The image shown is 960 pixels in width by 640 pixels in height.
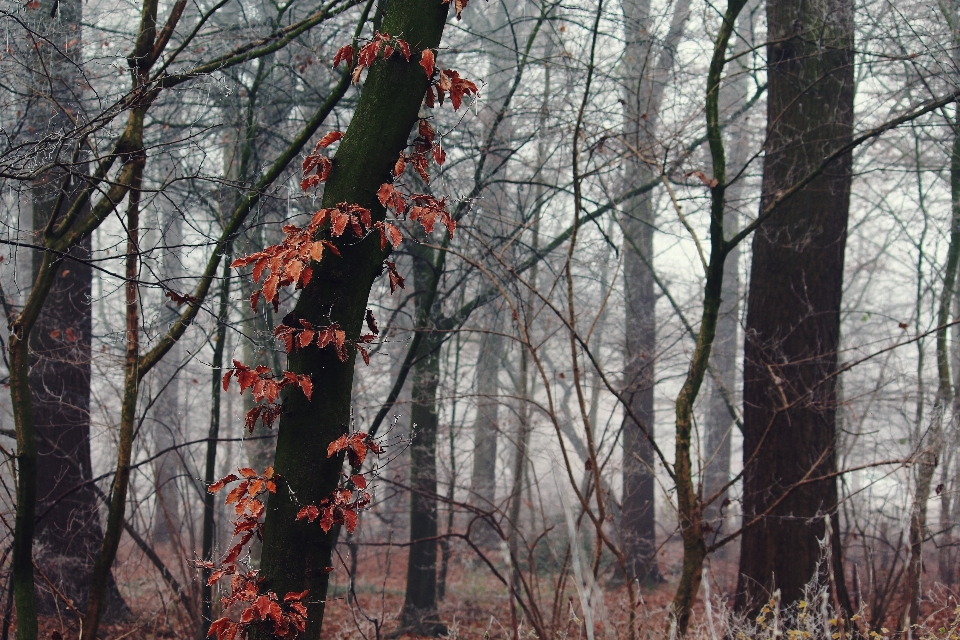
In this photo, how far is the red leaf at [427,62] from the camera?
293 cm

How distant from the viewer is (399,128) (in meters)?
3.02

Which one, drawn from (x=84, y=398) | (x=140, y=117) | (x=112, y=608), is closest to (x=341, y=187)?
(x=140, y=117)

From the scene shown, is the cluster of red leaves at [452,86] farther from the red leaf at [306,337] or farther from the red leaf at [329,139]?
the red leaf at [306,337]

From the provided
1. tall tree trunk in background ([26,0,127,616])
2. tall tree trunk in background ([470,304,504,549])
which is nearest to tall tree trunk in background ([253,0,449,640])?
tall tree trunk in background ([26,0,127,616])

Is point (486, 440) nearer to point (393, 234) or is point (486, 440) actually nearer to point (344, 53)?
point (344, 53)

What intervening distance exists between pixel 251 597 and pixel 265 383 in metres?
0.74

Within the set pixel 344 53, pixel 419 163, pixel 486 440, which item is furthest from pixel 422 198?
pixel 486 440

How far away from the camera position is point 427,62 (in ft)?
9.62

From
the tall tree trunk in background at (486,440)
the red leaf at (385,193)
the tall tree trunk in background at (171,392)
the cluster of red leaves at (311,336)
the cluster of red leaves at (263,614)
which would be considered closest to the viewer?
the cluster of red leaves at (263,614)

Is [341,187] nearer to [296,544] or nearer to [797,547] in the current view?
[296,544]

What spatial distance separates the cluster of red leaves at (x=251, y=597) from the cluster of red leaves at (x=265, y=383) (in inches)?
9.2

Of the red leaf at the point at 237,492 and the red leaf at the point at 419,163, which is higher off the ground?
the red leaf at the point at 419,163

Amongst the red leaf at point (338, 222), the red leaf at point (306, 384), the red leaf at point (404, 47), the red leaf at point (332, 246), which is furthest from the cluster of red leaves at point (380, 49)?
the red leaf at point (306, 384)

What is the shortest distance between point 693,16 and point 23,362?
544 cm
